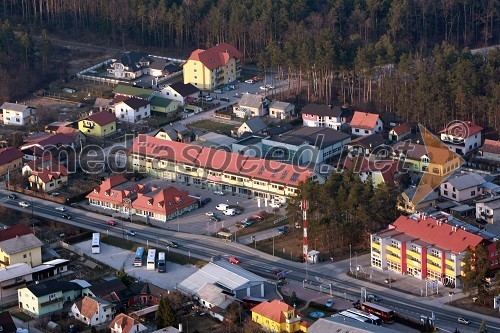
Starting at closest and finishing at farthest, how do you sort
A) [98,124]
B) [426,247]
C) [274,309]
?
[274,309] → [426,247] → [98,124]

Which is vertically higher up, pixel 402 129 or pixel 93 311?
pixel 402 129

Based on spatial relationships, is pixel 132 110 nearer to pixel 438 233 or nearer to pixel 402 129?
pixel 402 129

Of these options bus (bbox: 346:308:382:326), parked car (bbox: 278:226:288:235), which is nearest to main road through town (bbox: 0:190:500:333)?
bus (bbox: 346:308:382:326)

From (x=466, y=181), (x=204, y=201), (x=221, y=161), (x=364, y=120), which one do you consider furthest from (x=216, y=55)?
(x=466, y=181)

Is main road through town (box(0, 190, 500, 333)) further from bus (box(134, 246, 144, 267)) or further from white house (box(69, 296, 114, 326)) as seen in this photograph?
white house (box(69, 296, 114, 326))

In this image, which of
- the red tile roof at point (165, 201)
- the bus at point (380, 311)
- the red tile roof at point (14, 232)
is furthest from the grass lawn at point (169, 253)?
the bus at point (380, 311)
